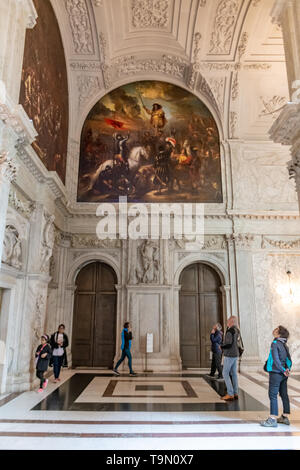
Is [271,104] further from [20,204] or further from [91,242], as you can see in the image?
[20,204]

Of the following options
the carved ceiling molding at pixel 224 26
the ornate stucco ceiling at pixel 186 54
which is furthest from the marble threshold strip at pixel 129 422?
the carved ceiling molding at pixel 224 26

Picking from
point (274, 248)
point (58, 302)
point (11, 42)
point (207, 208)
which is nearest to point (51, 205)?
point (58, 302)

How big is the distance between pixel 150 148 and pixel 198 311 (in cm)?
679

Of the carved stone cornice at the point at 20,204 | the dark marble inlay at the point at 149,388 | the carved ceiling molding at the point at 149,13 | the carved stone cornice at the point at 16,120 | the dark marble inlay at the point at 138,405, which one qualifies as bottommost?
the dark marble inlay at the point at 138,405

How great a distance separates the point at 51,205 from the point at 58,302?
3.71 metres

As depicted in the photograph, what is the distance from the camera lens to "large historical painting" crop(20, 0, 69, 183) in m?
8.78

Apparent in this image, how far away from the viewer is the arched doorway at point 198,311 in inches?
488

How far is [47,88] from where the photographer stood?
34.1 feet

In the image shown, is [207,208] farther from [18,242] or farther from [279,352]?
[279,352]

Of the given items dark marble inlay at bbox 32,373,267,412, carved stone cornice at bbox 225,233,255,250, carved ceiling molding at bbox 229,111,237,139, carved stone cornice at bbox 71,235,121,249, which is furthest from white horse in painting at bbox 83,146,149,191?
dark marble inlay at bbox 32,373,267,412

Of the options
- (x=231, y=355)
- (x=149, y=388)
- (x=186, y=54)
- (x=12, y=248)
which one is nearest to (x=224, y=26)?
(x=186, y=54)

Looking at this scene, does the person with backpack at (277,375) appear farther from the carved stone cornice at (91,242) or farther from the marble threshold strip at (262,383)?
the carved stone cornice at (91,242)

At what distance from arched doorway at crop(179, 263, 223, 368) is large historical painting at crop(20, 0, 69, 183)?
6.25m

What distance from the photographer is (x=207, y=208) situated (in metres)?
13.2
